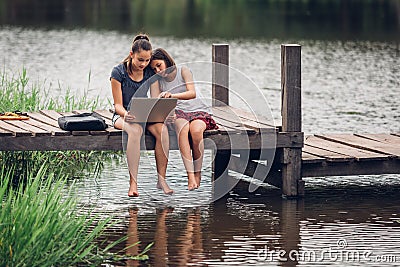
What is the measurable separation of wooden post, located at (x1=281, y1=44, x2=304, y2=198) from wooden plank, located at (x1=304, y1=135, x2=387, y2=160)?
1.54 ft

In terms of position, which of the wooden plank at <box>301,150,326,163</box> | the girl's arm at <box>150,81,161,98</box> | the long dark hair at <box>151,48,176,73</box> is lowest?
the wooden plank at <box>301,150,326,163</box>

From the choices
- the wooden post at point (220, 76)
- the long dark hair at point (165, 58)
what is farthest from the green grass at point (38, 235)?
the wooden post at point (220, 76)

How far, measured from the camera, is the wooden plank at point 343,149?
29.3 feet

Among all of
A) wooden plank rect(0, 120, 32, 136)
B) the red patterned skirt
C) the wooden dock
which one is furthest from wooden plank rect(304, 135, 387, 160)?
wooden plank rect(0, 120, 32, 136)

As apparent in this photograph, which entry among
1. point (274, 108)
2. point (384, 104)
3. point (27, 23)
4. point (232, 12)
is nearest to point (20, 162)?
point (274, 108)

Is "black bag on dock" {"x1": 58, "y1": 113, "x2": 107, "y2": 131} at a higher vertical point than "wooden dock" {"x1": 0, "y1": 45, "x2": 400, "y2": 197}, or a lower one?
higher

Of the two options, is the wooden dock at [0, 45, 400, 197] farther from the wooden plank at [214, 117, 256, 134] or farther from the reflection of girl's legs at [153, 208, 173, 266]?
the reflection of girl's legs at [153, 208, 173, 266]

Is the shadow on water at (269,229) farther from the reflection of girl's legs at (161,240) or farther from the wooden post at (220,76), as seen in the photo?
the wooden post at (220,76)

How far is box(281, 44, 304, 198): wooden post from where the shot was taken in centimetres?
875

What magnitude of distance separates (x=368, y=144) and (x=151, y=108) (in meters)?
2.04

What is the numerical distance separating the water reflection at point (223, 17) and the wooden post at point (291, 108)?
1637 centimetres

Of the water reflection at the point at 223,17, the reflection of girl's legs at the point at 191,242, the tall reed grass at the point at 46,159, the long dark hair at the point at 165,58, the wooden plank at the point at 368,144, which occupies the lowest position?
the reflection of girl's legs at the point at 191,242

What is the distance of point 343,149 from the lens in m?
9.30

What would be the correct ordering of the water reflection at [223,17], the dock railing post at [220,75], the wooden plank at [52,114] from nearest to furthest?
the wooden plank at [52,114], the dock railing post at [220,75], the water reflection at [223,17]
